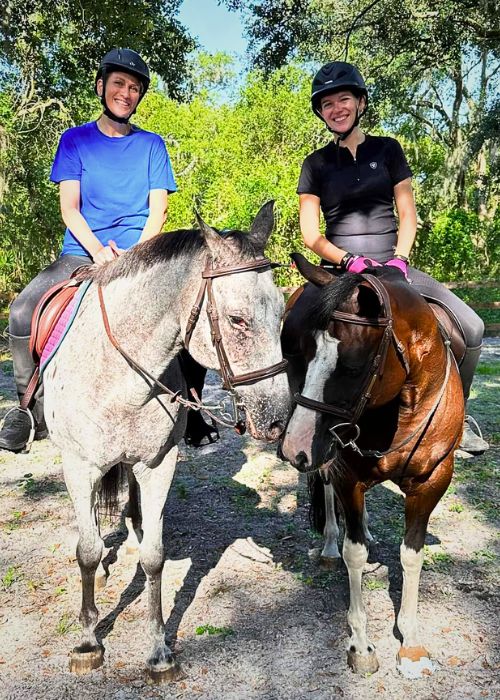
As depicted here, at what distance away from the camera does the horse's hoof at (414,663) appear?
3129mm

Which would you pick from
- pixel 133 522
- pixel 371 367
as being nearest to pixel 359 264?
pixel 371 367

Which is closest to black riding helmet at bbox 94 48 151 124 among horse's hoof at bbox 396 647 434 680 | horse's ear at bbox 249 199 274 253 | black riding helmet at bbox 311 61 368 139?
black riding helmet at bbox 311 61 368 139

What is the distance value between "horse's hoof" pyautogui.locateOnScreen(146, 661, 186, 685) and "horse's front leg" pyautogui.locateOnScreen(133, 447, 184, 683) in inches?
0.6

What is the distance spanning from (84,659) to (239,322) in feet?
7.13

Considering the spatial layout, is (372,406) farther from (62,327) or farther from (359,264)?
(62,327)

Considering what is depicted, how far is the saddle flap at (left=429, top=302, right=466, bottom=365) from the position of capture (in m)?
3.46

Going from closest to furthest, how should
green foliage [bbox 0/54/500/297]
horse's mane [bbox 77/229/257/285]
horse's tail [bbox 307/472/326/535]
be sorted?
1. horse's mane [bbox 77/229/257/285]
2. horse's tail [bbox 307/472/326/535]
3. green foliage [bbox 0/54/500/297]

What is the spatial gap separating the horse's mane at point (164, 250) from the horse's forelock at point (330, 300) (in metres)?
0.41

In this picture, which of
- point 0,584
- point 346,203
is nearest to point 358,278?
point 346,203

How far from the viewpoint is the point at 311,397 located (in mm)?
2695

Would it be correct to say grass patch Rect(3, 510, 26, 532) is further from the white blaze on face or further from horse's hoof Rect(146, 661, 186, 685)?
the white blaze on face

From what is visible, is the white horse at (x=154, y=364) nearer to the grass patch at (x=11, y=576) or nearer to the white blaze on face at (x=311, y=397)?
the white blaze on face at (x=311, y=397)

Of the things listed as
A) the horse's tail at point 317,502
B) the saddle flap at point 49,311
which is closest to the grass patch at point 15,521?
the saddle flap at point 49,311

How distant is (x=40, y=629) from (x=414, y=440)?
2593 millimetres
